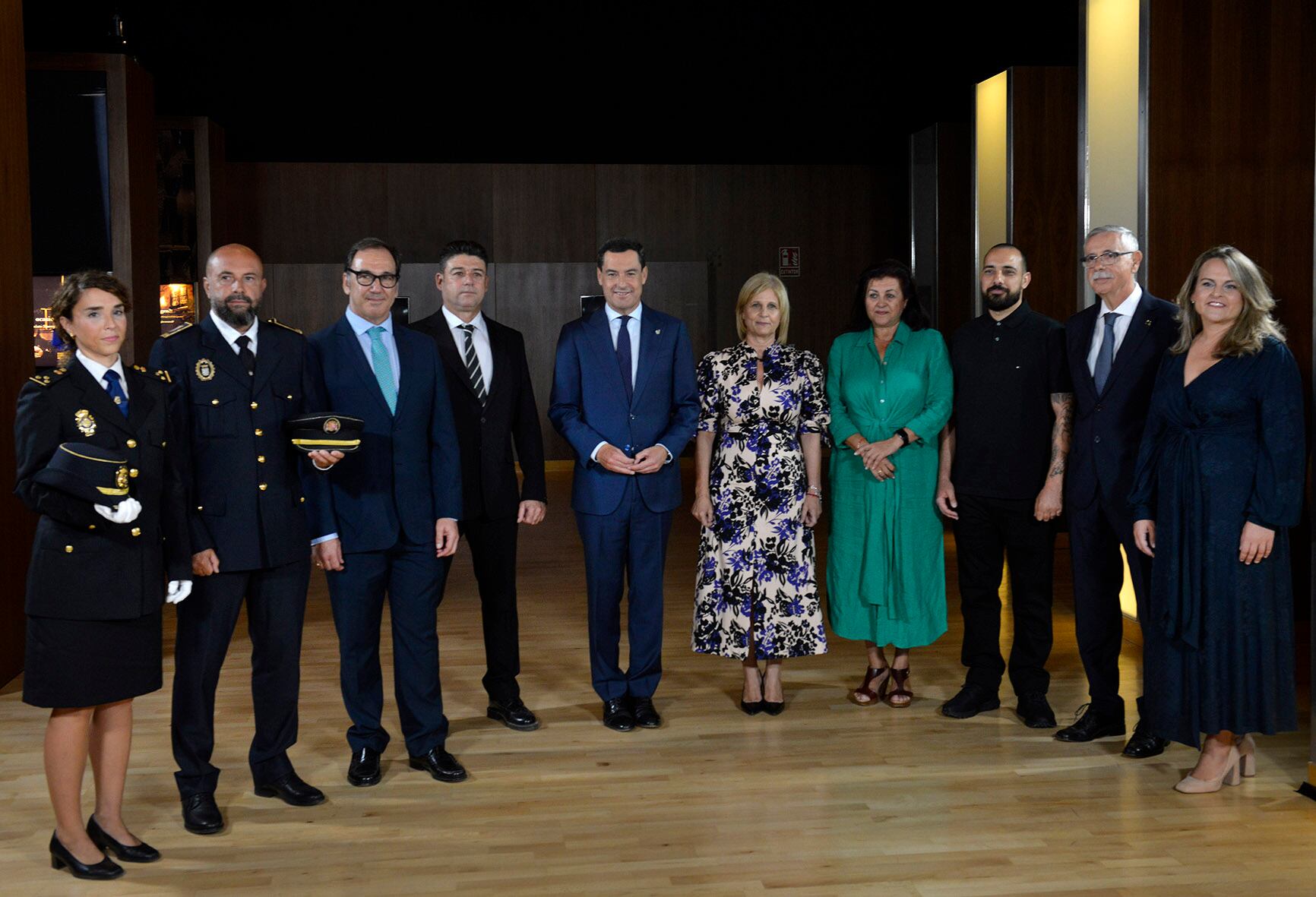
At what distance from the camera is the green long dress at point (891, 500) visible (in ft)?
14.3

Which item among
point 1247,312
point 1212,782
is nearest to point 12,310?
point 1247,312

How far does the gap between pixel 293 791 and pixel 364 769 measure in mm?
241

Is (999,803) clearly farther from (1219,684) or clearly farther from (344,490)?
(344,490)

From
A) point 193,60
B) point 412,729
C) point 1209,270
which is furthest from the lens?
point 193,60

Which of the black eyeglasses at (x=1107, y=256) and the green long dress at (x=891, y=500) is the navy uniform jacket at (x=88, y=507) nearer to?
the green long dress at (x=891, y=500)

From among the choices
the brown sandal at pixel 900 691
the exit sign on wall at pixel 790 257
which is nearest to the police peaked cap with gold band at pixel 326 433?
the brown sandal at pixel 900 691

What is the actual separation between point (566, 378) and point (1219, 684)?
7.54 ft

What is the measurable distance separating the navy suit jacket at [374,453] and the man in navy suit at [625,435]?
62cm

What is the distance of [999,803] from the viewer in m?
3.55

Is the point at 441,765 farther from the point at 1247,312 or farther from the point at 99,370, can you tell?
the point at 1247,312

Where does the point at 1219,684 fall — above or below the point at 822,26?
below

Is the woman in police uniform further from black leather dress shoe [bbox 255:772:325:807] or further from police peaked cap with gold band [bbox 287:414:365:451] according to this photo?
black leather dress shoe [bbox 255:772:325:807]

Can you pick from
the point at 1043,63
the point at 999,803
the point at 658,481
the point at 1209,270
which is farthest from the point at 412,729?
the point at 1043,63

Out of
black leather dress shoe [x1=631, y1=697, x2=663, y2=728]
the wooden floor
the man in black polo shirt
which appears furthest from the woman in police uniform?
the man in black polo shirt
